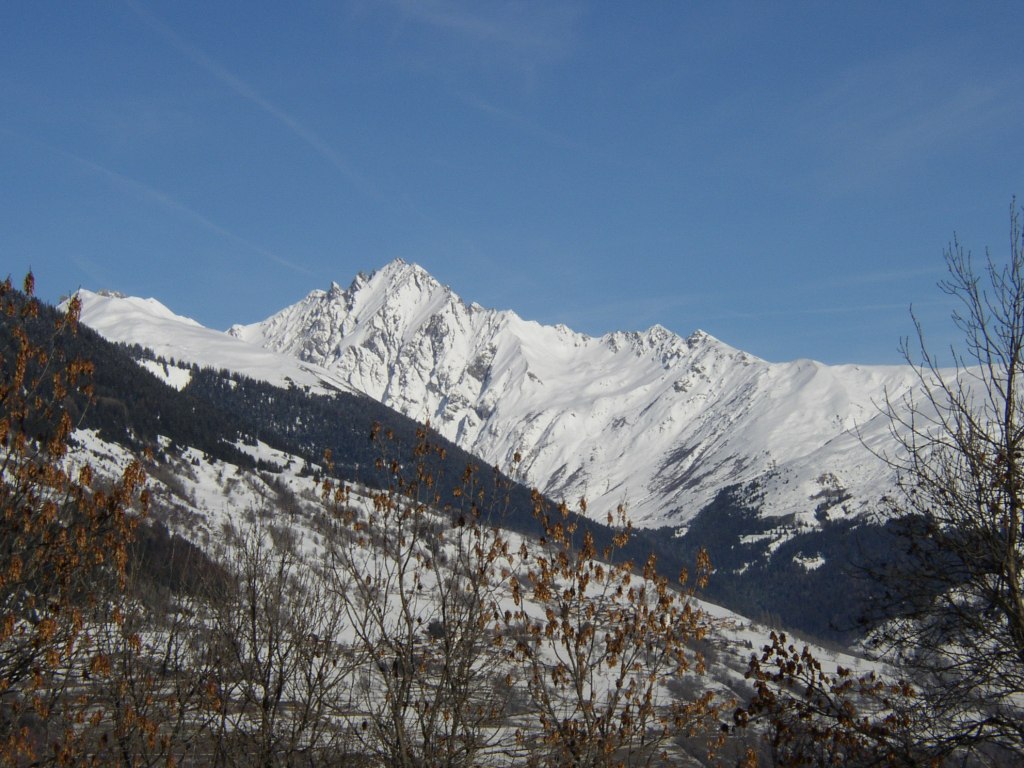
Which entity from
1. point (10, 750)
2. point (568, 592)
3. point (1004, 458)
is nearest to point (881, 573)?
point (1004, 458)

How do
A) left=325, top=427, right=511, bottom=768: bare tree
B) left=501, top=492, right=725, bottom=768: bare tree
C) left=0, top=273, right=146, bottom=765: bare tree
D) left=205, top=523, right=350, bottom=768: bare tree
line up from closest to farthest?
left=0, top=273, right=146, bottom=765: bare tree, left=501, top=492, right=725, bottom=768: bare tree, left=325, top=427, right=511, bottom=768: bare tree, left=205, top=523, right=350, bottom=768: bare tree

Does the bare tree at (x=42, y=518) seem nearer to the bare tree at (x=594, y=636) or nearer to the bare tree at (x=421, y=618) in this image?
the bare tree at (x=421, y=618)

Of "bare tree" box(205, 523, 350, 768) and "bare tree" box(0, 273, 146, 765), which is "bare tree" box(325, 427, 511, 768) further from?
"bare tree" box(0, 273, 146, 765)

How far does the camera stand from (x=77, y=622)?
12.2m

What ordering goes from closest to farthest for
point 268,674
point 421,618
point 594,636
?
point 594,636
point 421,618
point 268,674

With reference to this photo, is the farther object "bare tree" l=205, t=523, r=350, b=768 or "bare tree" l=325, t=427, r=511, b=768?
"bare tree" l=205, t=523, r=350, b=768

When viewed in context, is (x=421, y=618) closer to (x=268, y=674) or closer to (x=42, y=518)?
(x=42, y=518)

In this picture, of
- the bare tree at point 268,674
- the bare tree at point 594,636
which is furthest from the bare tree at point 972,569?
the bare tree at point 268,674

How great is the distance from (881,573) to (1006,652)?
1907mm

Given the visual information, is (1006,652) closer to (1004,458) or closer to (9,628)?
(1004,458)

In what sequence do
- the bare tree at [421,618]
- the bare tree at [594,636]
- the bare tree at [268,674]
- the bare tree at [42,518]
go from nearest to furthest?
1. the bare tree at [42,518]
2. the bare tree at [594,636]
3. the bare tree at [421,618]
4. the bare tree at [268,674]

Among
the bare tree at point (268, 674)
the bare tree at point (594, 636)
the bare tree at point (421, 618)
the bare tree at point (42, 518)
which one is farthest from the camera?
the bare tree at point (268, 674)

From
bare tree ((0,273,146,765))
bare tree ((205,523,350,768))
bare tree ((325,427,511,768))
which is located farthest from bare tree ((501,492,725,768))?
bare tree ((0,273,146,765))

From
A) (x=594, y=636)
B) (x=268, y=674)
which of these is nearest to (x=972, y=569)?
(x=594, y=636)
